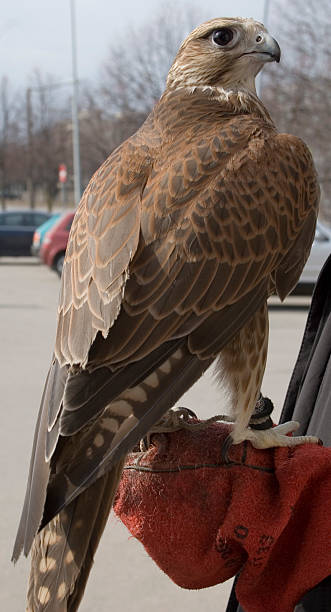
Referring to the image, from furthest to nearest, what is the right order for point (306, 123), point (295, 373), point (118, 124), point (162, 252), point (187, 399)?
point (118, 124) → point (306, 123) → point (187, 399) → point (295, 373) → point (162, 252)

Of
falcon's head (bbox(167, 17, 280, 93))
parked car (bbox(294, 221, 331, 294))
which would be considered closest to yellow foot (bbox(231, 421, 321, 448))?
falcon's head (bbox(167, 17, 280, 93))

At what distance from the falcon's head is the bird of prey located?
24cm

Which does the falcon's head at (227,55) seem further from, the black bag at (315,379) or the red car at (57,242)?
the red car at (57,242)

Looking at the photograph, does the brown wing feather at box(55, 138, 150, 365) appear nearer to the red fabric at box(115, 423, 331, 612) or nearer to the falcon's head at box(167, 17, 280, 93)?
the red fabric at box(115, 423, 331, 612)

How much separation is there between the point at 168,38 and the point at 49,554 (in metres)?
29.1

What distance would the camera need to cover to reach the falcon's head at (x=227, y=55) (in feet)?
8.92

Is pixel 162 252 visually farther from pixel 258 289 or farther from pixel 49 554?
pixel 49 554

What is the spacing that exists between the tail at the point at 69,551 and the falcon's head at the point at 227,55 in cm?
157

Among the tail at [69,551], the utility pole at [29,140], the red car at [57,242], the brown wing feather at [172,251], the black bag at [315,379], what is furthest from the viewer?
the utility pole at [29,140]

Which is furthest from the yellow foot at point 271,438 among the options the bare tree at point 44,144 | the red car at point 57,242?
the bare tree at point 44,144

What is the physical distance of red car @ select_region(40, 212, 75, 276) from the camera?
15828mm

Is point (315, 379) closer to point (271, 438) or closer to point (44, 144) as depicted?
point (271, 438)

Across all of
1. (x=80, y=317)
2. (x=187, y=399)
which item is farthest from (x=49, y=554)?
(x=187, y=399)

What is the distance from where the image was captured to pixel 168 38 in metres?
28.8
